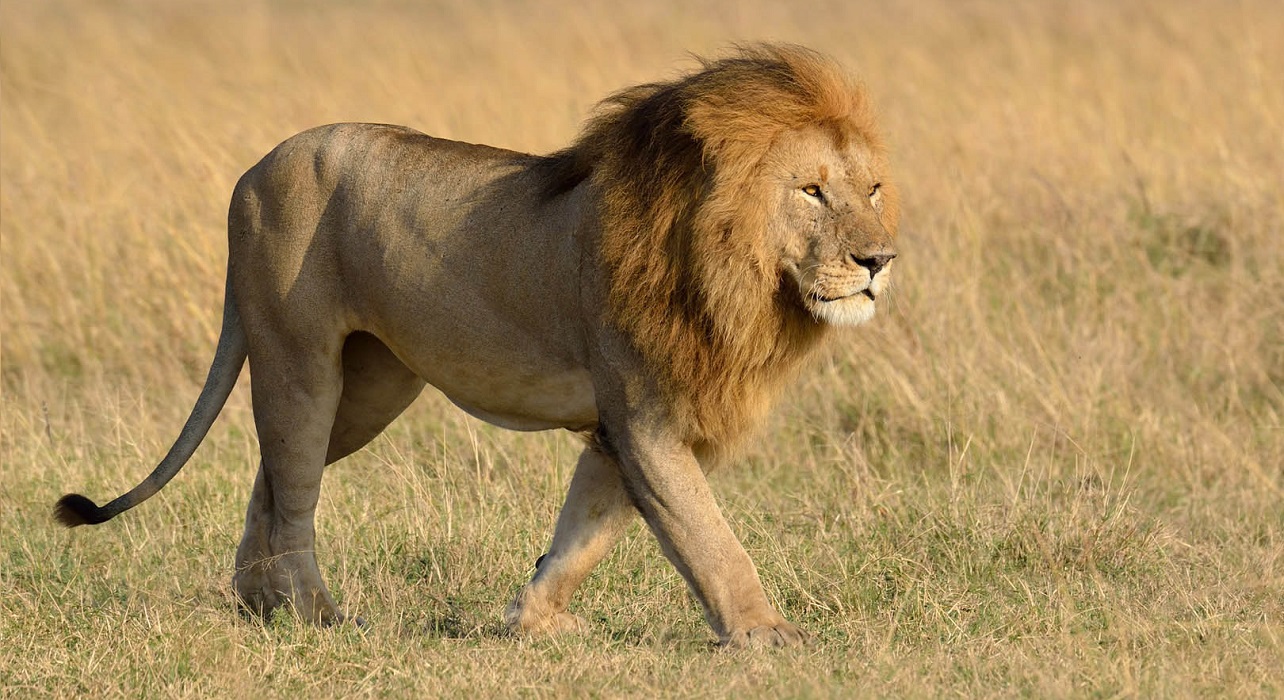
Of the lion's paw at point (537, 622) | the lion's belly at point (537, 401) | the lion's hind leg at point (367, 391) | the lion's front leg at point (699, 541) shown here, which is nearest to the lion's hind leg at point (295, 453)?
the lion's hind leg at point (367, 391)

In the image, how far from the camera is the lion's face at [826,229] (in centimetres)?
365

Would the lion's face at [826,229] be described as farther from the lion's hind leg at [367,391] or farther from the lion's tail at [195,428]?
the lion's tail at [195,428]

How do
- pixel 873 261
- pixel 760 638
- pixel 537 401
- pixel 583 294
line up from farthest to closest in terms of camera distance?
pixel 537 401
pixel 583 294
pixel 760 638
pixel 873 261

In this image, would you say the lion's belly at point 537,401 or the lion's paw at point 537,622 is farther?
the lion's paw at point 537,622

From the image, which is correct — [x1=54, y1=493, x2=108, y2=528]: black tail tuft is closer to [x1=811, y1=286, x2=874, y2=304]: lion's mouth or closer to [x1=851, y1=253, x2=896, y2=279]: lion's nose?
[x1=811, y1=286, x2=874, y2=304]: lion's mouth

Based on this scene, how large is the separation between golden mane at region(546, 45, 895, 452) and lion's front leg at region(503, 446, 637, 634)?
413mm

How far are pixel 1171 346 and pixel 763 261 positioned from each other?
355cm

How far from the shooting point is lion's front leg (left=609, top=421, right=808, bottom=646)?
12.4 ft

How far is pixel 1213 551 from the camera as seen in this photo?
4.83 m

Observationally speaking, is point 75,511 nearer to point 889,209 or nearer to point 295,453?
point 295,453

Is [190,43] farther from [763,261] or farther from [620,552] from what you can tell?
[763,261]

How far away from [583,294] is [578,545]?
68 centimetres

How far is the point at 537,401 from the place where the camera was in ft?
13.5

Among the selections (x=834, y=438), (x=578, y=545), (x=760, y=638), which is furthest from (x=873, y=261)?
(x=834, y=438)
